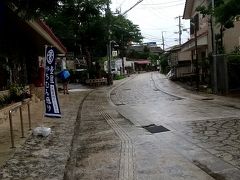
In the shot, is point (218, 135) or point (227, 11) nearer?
point (218, 135)

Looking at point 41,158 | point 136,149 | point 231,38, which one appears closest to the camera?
point 41,158

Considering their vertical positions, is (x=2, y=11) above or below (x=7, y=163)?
above

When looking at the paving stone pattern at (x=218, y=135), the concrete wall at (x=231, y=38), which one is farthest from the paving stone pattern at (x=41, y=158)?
the concrete wall at (x=231, y=38)

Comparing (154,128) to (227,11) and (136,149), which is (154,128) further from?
(227,11)

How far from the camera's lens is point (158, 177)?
7.35m

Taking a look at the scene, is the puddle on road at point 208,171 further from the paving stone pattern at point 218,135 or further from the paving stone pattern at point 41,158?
the paving stone pattern at point 41,158

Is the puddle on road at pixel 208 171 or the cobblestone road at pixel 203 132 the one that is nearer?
the puddle on road at pixel 208 171

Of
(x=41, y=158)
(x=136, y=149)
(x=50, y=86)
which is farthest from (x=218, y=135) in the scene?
(x=50, y=86)

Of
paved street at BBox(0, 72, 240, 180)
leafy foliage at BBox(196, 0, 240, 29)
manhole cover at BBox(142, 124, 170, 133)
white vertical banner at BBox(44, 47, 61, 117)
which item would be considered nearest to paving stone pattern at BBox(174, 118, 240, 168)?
paved street at BBox(0, 72, 240, 180)

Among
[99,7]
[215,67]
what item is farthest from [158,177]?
[99,7]

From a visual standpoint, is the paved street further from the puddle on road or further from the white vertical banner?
the white vertical banner

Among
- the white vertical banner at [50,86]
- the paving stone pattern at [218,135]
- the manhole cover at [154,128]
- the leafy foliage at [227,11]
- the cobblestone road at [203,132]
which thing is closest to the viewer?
the cobblestone road at [203,132]

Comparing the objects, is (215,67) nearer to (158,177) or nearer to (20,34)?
(20,34)

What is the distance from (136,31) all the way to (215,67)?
70360 millimetres
